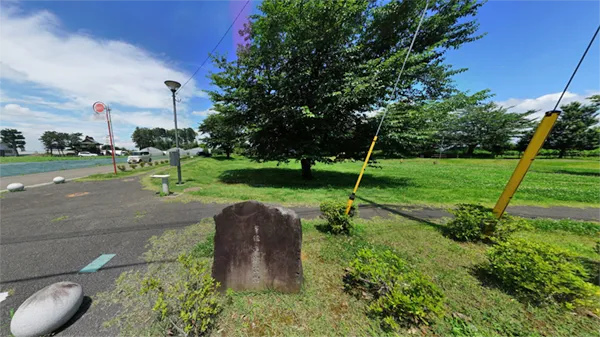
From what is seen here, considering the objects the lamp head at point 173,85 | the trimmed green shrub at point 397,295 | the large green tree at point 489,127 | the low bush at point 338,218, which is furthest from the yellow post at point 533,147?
the large green tree at point 489,127

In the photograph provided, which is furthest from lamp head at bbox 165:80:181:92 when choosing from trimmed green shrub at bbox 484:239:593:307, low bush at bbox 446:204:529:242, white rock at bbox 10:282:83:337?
trimmed green shrub at bbox 484:239:593:307

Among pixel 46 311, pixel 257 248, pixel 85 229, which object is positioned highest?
pixel 257 248

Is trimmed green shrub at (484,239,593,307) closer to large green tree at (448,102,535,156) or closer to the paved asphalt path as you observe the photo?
the paved asphalt path

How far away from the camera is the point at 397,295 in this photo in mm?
1853

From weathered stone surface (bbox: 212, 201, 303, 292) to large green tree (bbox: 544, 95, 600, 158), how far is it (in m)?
50.8

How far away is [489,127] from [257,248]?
5030cm

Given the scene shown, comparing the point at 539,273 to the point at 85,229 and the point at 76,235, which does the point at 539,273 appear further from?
the point at 85,229

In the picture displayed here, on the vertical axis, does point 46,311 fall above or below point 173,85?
below

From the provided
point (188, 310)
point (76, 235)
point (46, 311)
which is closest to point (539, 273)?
point (188, 310)

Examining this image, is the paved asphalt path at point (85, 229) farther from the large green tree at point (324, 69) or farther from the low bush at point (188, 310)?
the large green tree at point (324, 69)

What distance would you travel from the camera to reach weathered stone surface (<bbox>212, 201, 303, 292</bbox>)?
7.62ft

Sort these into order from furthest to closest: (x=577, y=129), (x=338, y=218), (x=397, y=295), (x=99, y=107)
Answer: (x=577, y=129) → (x=99, y=107) → (x=338, y=218) → (x=397, y=295)

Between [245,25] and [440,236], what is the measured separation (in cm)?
1274

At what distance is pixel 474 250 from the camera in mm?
3258
